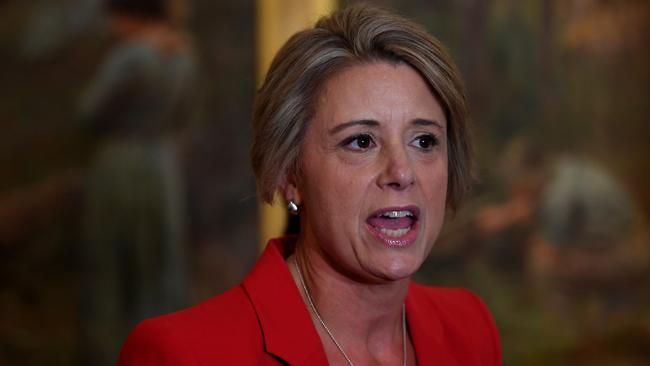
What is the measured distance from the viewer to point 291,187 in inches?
99.5

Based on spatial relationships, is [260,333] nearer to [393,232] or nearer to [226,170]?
[393,232]

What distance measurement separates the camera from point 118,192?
18.1ft

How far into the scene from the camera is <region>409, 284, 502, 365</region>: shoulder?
2811 millimetres

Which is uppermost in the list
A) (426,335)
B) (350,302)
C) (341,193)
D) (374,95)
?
(374,95)

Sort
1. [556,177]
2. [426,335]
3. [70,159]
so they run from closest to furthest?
[426,335] → [70,159] → [556,177]

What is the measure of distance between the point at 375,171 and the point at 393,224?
0.46 feet

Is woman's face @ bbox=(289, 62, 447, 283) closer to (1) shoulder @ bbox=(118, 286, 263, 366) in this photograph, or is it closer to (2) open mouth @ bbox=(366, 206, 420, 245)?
(2) open mouth @ bbox=(366, 206, 420, 245)


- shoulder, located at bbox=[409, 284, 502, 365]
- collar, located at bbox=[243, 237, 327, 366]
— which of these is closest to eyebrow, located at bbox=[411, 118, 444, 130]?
collar, located at bbox=[243, 237, 327, 366]

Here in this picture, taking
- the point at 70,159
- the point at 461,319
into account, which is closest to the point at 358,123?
the point at 461,319

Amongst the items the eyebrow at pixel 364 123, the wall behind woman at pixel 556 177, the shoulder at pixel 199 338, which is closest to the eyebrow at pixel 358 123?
the eyebrow at pixel 364 123

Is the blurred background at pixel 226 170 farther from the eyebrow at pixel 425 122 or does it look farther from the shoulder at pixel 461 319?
the eyebrow at pixel 425 122

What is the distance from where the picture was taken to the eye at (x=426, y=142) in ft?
7.91

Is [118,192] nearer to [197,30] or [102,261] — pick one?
[102,261]

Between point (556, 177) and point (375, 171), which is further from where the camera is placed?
point (556, 177)
